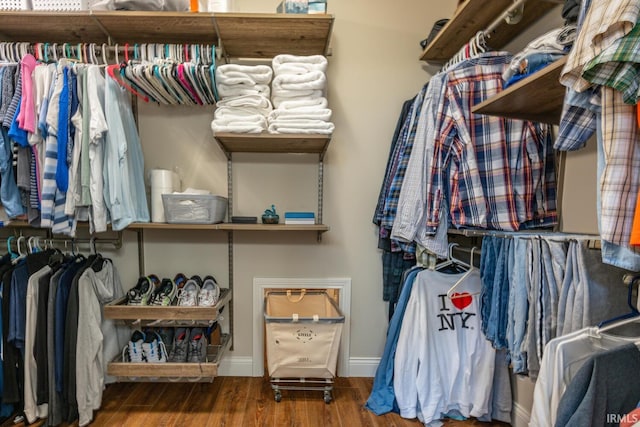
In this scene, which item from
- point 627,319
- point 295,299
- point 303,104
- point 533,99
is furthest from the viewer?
point 295,299

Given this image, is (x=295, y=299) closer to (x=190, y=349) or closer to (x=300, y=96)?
(x=190, y=349)

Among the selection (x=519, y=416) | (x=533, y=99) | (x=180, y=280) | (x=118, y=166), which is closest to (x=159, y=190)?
(x=118, y=166)

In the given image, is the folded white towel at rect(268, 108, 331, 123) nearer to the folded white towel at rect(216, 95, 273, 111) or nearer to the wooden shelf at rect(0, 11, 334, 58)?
the folded white towel at rect(216, 95, 273, 111)

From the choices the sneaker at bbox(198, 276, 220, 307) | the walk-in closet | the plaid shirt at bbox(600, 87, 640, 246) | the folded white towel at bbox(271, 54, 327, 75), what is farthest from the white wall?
the plaid shirt at bbox(600, 87, 640, 246)

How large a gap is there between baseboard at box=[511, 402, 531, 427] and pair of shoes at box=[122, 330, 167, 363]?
182 centimetres

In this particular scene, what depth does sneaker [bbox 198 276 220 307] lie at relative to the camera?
164 centimetres

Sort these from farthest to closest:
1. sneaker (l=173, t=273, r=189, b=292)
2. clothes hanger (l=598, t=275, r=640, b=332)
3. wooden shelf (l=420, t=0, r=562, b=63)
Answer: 1. sneaker (l=173, t=273, r=189, b=292)
2. wooden shelf (l=420, t=0, r=562, b=63)
3. clothes hanger (l=598, t=275, r=640, b=332)

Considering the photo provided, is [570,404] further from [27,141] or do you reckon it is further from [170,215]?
[27,141]

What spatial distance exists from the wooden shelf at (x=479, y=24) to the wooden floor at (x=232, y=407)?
6.43 feet

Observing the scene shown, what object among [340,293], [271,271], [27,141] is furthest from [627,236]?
[27,141]

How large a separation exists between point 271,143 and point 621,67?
1365 mm

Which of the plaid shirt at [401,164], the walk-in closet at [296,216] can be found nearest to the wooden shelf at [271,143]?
the walk-in closet at [296,216]

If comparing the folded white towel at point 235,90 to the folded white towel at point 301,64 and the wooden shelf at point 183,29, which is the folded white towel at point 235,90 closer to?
the folded white towel at point 301,64

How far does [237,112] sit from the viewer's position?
153 cm
